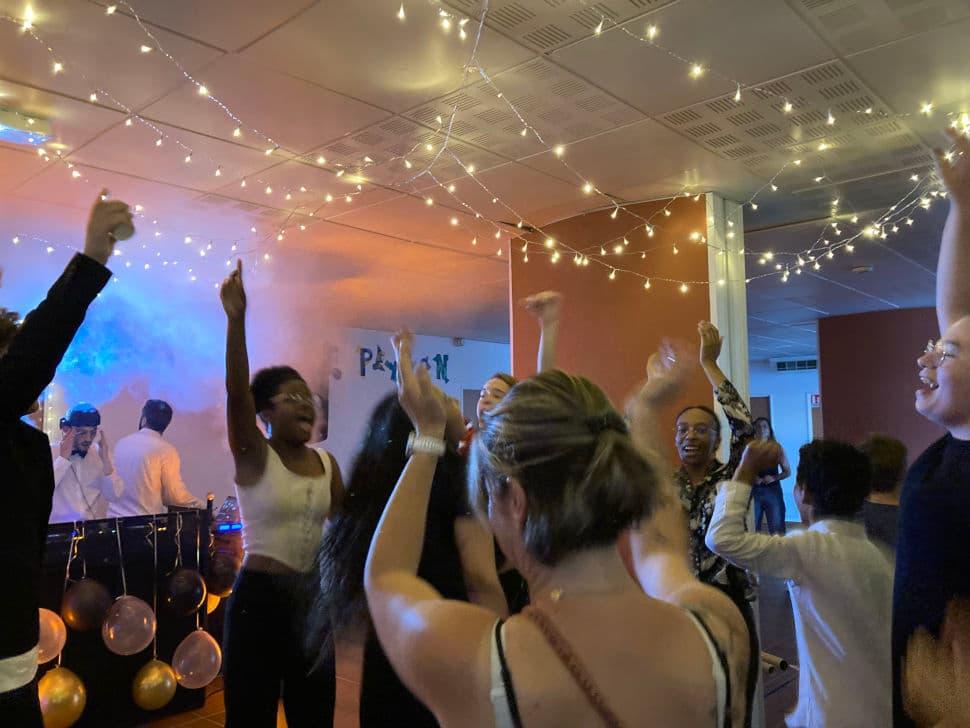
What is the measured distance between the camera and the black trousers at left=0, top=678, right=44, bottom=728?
1.31 m

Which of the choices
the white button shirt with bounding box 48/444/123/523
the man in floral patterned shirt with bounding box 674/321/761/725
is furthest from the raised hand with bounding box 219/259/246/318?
the white button shirt with bounding box 48/444/123/523

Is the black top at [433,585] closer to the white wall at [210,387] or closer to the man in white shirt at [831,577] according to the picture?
the man in white shirt at [831,577]

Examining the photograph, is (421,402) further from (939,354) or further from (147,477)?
(147,477)

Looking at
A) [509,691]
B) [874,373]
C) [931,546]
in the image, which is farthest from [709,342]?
[874,373]

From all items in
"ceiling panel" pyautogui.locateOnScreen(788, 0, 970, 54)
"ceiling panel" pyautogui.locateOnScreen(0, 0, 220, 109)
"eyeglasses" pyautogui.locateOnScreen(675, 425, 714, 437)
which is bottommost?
"eyeglasses" pyautogui.locateOnScreen(675, 425, 714, 437)

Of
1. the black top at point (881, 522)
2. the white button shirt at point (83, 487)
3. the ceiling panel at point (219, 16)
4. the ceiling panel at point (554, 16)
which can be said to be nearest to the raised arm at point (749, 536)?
the black top at point (881, 522)

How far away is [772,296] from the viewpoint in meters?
7.98

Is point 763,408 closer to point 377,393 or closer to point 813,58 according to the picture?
point 377,393

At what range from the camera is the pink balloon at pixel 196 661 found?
3.64 m

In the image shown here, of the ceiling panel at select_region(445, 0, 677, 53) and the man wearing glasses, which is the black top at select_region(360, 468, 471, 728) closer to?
the man wearing glasses

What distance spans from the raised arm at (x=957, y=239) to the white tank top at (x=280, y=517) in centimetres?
162

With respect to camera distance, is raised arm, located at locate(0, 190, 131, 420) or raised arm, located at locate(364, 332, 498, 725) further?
raised arm, located at locate(0, 190, 131, 420)

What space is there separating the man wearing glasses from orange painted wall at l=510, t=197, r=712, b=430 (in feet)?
10.3

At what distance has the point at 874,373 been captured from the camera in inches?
366
